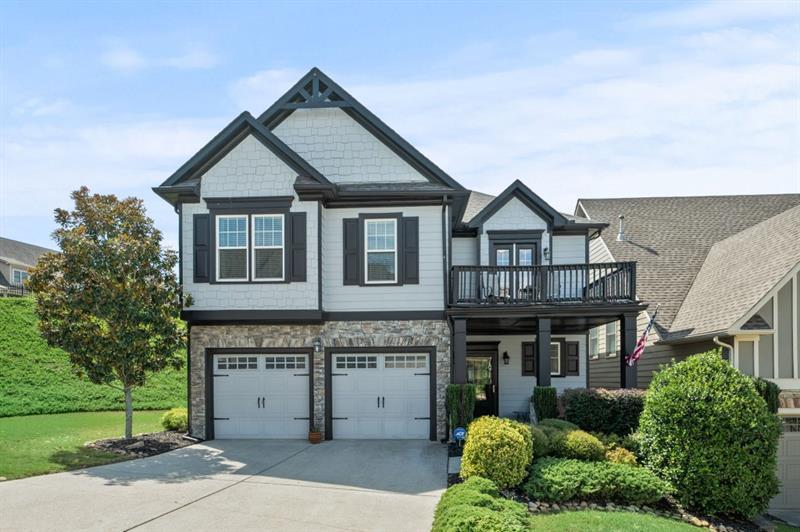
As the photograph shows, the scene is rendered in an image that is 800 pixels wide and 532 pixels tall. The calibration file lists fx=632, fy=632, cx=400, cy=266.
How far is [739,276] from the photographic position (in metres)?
15.6

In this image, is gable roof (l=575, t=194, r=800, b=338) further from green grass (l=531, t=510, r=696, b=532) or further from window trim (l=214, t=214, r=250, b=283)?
window trim (l=214, t=214, r=250, b=283)

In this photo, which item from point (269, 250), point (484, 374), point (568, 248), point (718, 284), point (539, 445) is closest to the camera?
point (539, 445)

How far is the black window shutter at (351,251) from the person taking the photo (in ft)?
51.1

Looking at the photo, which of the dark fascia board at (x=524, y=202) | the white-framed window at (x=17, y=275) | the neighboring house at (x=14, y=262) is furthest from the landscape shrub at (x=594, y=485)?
the white-framed window at (x=17, y=275)

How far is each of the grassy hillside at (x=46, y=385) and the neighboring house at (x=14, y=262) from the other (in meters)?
18.8

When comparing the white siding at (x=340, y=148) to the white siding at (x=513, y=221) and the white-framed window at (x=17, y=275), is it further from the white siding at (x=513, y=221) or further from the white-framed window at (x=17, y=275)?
the white-framed window at (x=17, y=275)

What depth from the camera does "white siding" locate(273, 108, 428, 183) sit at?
1612 cm

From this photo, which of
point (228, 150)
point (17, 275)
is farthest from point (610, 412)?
point (17, 275)

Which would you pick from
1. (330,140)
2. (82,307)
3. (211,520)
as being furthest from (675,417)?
(82,307)

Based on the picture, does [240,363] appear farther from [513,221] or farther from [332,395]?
[513,221]

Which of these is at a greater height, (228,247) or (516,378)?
(228,247)

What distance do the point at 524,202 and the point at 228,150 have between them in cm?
791

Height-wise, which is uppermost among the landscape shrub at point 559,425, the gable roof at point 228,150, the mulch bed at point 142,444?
the gable roof at point 228,150

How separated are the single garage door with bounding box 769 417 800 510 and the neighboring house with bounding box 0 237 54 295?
43129 mm
